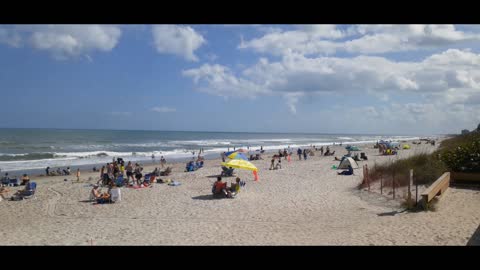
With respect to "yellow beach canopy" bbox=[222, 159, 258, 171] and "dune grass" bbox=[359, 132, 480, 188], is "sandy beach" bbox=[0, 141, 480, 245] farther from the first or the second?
"dune grass" bbox=[359, 132, 480, 188]

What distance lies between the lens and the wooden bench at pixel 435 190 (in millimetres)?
8997

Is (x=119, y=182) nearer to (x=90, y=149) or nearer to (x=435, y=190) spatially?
(x=435, y=190)

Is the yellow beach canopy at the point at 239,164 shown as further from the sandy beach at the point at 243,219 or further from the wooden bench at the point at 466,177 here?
the wooden bench at the point at 466,177

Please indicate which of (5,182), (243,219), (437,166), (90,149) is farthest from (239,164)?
(90,149)

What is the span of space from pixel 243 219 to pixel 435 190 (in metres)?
4.97

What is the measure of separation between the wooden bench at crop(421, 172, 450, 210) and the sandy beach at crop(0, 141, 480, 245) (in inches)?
9.4

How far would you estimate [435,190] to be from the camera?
9578 mm

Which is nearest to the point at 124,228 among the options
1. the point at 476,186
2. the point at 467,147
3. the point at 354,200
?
the point at 354,200

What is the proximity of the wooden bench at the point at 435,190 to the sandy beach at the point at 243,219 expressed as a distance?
238 millimetres

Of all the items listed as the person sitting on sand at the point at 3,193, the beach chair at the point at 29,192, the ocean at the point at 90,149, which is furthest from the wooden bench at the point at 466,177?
the ocean at the point at 90,149

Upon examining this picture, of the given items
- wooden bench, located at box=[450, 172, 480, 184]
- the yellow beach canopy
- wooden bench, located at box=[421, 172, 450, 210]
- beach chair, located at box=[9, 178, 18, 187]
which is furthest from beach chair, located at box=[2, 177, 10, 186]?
wooden bench, located at box=[450, 172, 480, 184]

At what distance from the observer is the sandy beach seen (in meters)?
7.54

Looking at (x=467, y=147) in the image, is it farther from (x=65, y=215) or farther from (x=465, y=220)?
(x=65, y=215)
